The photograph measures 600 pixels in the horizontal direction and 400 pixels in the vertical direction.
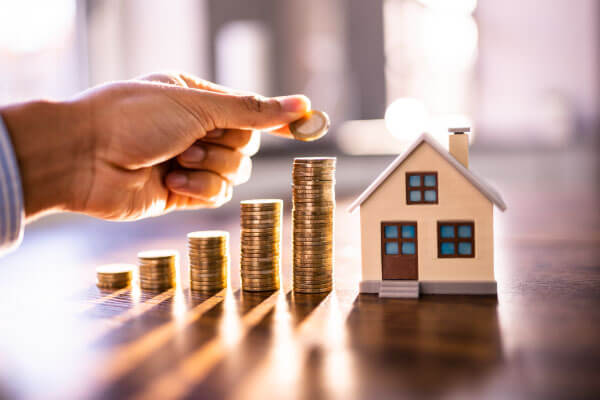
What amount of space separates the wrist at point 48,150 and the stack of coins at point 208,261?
1.23 feet

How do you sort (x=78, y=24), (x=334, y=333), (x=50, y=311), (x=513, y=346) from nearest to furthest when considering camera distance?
(x=513, y=346) < (x=334, y=333) < (x=50, y=311) < (x=78, y=24)

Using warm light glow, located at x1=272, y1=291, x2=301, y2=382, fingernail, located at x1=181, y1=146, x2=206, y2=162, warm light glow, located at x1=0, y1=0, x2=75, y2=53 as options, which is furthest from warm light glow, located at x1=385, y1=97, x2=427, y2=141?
warm light glow, located at x1=272, y1=291, x2=301, y2=382

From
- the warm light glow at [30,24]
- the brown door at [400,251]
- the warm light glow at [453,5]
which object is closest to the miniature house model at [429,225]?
the brown door at [400,251]

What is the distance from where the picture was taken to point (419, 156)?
1.60 meters

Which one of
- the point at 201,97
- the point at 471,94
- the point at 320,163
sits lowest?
the point at 320,163

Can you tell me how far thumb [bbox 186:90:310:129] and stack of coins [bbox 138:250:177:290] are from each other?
44 cm

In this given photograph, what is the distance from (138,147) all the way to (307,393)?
104 cm

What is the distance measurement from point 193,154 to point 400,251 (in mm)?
880

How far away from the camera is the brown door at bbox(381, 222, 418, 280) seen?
1.58 metres

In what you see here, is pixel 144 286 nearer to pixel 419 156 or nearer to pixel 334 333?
pixel 334 333

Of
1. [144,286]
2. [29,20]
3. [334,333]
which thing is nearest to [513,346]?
[334,333]

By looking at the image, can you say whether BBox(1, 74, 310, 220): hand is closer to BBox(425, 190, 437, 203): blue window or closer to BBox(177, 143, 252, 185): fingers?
BBox(177, 143, 252, 185): fingers

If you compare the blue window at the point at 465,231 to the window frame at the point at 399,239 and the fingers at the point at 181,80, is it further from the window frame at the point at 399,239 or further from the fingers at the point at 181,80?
the fingers at the point at 181,80

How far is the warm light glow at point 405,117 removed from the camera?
7762 mm
